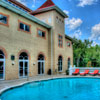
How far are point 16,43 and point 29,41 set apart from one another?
2211mm

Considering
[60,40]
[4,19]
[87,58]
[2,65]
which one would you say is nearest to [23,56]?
[2,65]

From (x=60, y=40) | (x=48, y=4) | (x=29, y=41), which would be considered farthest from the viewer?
(x=60, y=40)

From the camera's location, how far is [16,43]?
49.1ft

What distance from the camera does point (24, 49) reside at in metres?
16.0

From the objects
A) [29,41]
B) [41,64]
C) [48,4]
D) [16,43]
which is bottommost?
[41,64]

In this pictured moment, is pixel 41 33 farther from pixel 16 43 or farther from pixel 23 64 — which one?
pixel 23 64

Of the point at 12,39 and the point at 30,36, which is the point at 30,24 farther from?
the point at 12,39

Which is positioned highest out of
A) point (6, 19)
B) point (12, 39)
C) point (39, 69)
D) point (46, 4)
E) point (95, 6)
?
point (95, 6)

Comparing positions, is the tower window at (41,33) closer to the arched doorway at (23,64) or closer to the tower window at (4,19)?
the arched doorway at (23,64)

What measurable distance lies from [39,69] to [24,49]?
4.05 meters

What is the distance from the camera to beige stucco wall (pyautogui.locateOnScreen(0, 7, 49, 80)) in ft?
45.0

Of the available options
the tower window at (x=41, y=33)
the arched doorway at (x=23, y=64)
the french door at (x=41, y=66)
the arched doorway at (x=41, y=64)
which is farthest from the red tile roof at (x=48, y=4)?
the arched doorway at (x=23, y=64)

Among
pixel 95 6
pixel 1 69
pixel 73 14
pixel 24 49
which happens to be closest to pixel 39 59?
pixel 24 49

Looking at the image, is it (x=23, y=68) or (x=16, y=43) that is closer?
(x=16, y=43)
